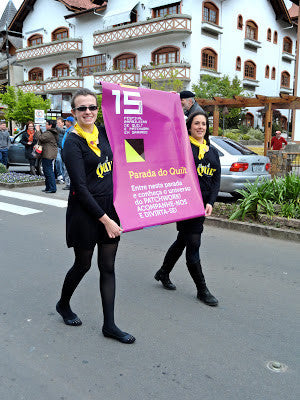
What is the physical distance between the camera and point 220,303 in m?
4.03

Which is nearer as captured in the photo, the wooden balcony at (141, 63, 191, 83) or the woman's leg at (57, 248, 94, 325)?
the woman's leg at (57, 248, 94, 325)

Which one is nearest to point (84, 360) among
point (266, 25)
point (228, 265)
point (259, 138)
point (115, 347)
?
point (115, 347)

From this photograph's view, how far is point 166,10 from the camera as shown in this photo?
3197 centimetres

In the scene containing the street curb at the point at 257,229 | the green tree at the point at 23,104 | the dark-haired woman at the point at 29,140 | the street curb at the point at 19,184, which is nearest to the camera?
the street curb at the point at 257,229

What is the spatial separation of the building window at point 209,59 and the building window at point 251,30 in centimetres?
487

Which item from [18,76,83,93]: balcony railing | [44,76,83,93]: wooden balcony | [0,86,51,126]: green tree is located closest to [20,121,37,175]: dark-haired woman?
[0,86,51,126]: green tree

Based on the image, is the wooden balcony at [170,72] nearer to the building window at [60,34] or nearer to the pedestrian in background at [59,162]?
the building window at [60,34]

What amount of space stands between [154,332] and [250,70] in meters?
37.3

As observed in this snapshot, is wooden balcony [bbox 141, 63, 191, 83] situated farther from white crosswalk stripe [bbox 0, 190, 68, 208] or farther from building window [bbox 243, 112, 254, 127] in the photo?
white crosswalk stripe [bbox 0, 190, 68, 208]

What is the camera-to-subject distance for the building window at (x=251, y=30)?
36.0 m

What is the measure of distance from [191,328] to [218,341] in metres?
0.29

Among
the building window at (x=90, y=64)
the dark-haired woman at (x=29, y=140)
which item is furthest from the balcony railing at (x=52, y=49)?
the dark-haired woman at (x=29, y=140)

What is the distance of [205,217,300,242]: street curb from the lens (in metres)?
6.48

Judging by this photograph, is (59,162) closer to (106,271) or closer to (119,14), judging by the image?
(106,271)
